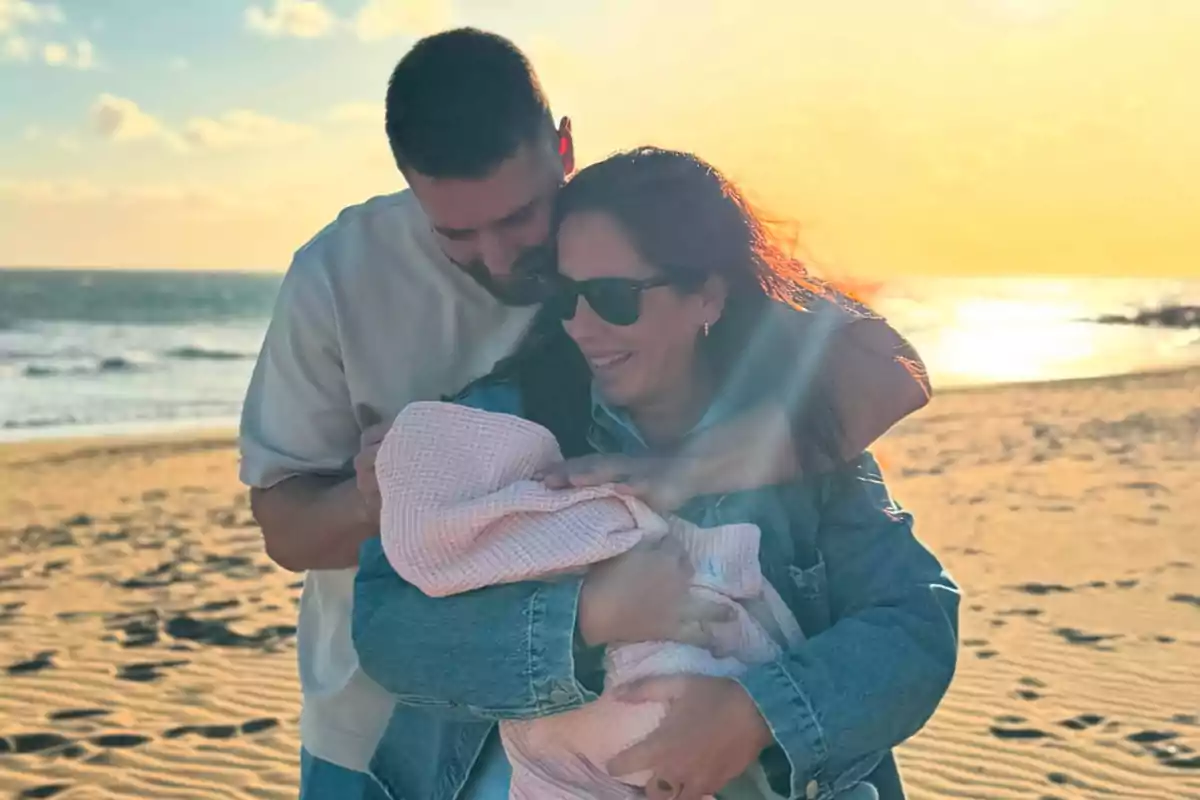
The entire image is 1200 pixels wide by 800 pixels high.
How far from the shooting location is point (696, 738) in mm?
1890

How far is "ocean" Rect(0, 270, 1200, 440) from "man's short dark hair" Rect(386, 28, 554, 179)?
0.78m

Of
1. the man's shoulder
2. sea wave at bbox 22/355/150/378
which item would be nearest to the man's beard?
the man's shoulder

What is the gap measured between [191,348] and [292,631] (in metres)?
22.7

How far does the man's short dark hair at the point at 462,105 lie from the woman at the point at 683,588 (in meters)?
0.38

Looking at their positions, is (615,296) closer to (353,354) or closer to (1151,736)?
(353,354)

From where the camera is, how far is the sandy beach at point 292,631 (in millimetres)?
5551

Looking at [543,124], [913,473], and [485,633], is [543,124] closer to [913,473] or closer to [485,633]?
[485,633]

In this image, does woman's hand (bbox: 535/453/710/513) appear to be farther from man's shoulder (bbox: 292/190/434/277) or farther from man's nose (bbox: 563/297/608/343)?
man's shoulder (bbox: 292/190/434/277)

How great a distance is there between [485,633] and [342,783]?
915 mm

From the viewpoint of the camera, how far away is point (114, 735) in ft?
19.4

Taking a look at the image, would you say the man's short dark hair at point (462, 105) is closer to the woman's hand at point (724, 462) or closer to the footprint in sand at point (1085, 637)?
the woman's hand at point (724, 462)

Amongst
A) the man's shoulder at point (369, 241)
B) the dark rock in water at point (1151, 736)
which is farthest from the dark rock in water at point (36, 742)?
the dark rock in water at point (1151, 736)

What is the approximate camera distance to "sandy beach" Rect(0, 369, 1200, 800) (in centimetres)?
555

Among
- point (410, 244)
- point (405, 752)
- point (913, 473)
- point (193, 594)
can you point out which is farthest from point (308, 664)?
point (913, 473)
